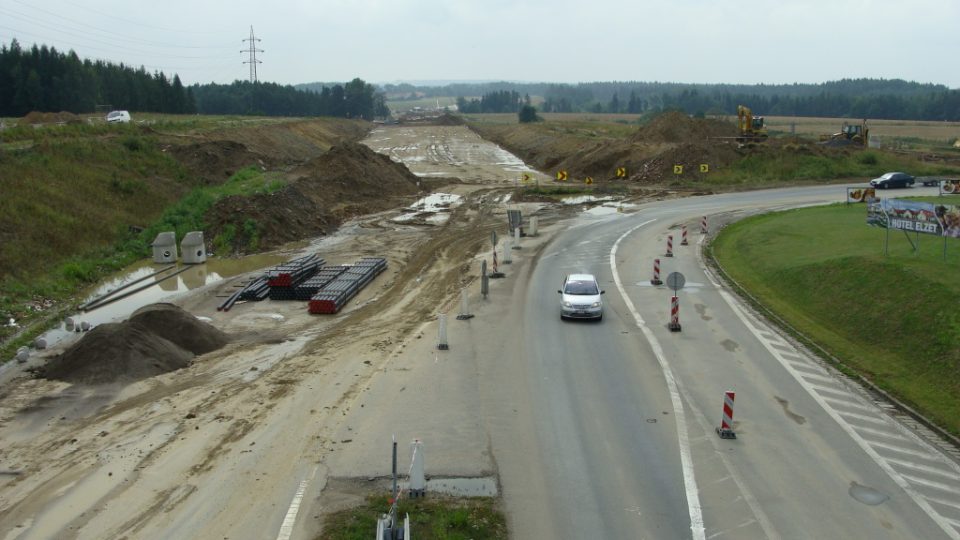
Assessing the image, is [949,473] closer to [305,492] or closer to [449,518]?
[449,518]

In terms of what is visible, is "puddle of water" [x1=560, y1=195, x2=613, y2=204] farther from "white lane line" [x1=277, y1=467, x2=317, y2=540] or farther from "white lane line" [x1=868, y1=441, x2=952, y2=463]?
"white lane line" [x1=277, y1=467, x2=317, y2=540]

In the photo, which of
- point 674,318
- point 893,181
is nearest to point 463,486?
point 674,318

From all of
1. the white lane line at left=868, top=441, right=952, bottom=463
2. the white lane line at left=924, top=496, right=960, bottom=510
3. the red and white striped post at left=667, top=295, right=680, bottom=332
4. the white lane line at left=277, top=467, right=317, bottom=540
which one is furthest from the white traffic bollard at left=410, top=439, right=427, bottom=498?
the red and white striped post at left=667, top=295, right=680, bottom=332

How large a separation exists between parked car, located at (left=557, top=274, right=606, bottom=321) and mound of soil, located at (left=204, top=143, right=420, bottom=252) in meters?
21.1

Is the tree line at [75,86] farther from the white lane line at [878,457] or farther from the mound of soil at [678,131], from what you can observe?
the white lane line at [878,457]

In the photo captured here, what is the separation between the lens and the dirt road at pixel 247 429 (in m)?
13.6

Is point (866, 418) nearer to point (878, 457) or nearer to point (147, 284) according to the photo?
point (878, 457)

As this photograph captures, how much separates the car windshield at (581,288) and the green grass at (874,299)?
6.19 metres

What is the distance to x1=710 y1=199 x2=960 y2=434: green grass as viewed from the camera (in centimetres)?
1928

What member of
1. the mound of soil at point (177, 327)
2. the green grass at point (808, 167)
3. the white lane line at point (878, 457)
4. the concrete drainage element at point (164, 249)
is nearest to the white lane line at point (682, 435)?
the white lane line at point (878, 457)

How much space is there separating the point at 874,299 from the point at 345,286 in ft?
61.5

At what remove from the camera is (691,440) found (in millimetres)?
16219

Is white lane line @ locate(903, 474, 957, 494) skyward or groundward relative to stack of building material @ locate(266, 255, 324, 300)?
groundward

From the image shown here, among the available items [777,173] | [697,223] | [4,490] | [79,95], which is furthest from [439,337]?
[79,95]
